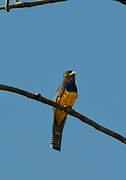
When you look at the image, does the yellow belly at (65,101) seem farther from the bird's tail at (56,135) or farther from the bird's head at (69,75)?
→ the bird's head at (69,75)

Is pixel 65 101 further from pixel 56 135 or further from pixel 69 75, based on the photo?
pixel 69 75

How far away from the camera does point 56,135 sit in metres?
8.01

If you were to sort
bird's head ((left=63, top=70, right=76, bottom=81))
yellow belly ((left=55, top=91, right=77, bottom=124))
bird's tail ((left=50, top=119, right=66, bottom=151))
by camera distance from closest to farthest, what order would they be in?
bird's tail ((left=50, top=119, right=66, bottom=151)), yellow belly ((left=55, top=91, right=77, bottom=124)), bird's head ((left=63, top=70, right=76, bottom=81))

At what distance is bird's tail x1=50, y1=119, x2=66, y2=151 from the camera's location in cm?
782

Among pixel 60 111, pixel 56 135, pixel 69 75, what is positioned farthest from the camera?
pixel 69 75

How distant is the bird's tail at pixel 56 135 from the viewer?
25.6 ft

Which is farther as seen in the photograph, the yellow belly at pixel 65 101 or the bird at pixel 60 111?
the yellow belly at pixel 65 101

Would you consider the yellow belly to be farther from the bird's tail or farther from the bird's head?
the bird's head

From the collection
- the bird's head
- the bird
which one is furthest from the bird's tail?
the bird's head

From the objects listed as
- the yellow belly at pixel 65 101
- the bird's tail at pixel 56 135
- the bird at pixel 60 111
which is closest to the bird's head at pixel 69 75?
the bird at pixel 60 111

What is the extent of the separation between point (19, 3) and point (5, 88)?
3.46 ft

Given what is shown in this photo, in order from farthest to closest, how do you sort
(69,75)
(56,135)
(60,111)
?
(69,75), (60,111), (56,135)

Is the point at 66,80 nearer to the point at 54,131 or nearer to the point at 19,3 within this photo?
the point at 54,131

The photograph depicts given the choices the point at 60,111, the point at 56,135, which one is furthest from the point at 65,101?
the point at 56,135
